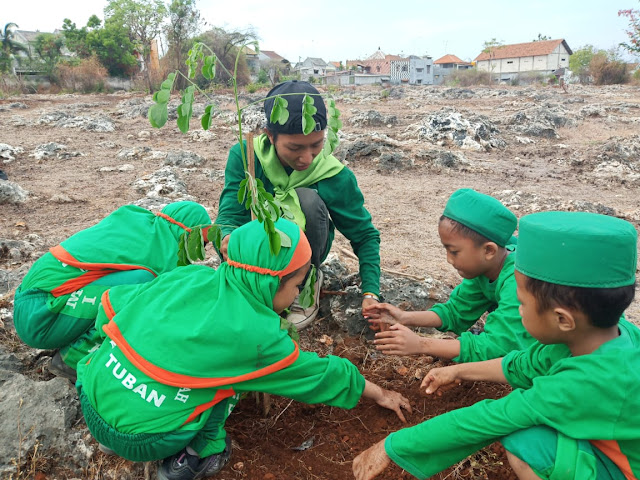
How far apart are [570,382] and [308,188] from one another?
5.32ft

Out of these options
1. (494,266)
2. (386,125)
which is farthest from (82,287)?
(386,125)

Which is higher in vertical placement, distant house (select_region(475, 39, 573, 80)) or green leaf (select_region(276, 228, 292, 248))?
distant house (select_region(475, 39, 573, 80))

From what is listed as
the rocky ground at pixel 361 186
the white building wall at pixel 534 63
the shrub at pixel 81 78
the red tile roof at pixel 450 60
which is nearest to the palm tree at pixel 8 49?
the shrub at pixel 81 78

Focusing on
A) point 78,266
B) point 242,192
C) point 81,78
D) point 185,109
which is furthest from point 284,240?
point 81,78

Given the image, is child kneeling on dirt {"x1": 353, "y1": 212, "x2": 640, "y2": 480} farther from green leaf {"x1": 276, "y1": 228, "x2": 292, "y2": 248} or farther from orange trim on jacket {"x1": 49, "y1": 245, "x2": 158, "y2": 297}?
orange trim on jacket {"x1": 49, "y1": 245, "x2": 158, "y2": 297}

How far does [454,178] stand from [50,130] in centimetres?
911

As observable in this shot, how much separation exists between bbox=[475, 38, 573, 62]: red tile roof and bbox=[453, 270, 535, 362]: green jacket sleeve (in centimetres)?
5588

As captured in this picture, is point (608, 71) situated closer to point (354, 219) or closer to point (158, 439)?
point (354, 219)

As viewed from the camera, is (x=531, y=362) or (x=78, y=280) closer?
(x=531, y=362)

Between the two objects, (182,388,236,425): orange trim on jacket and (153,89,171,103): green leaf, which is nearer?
(153,89,171,103): green leaf

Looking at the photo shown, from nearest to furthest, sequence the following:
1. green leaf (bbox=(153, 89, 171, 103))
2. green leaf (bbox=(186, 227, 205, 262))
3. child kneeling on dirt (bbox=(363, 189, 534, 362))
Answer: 1. green leaf (bbox=(153, 89, 171, 103))
2. green leaf (bbox=(186, 227, 205, 262))
3. child kneeling on dirt (bbox=(363, 189, 534, 362))

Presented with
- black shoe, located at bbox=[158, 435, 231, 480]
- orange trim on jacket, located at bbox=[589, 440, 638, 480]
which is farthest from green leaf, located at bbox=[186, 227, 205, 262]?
orange trim on jacket, located at bbox=[589, 440, 638, 480]

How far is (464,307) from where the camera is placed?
2492 mm

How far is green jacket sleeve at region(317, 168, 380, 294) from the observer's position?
2686 millimetres
